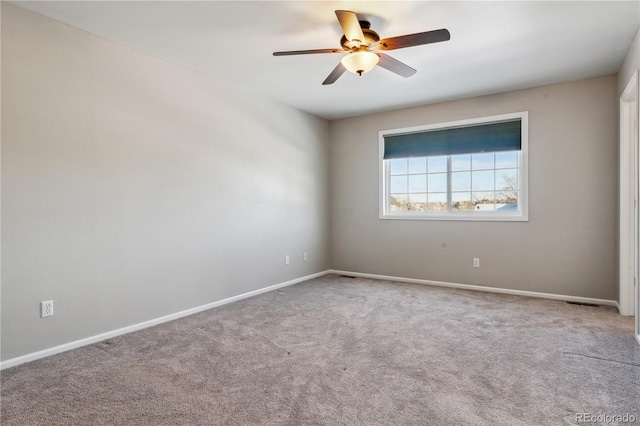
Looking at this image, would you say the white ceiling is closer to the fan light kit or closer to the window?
the fan light kit

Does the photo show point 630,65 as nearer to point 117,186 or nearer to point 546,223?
point 546,223

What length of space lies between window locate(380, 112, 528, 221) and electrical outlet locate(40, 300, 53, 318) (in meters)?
4.09

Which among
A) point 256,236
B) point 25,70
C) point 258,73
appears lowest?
point 256,236

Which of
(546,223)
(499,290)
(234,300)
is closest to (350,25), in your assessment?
(234,300)

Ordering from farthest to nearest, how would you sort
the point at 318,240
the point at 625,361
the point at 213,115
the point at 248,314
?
the point at 318,240 → the point at 213,115 → the point at 248,314 → the point at 625,361

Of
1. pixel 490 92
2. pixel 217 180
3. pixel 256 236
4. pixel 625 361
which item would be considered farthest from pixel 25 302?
pixel 490 92

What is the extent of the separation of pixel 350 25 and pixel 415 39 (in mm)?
468

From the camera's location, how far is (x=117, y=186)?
10.1 ft

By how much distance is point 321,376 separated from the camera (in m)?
2.30

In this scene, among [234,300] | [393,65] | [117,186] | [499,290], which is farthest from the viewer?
[499,290]

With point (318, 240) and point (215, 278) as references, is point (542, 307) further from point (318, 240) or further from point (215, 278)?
point (215, 278)

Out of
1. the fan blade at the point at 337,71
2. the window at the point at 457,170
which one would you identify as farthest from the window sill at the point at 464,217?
the fan blade at the point at 337,71

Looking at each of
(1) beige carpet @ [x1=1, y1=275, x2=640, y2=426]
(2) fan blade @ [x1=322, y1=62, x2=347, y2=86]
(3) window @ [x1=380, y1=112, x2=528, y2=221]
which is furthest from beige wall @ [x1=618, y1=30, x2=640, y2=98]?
(2) fan blade @ [x1=322, y1=62, x2=347, y2=86]

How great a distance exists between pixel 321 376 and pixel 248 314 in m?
1.54
